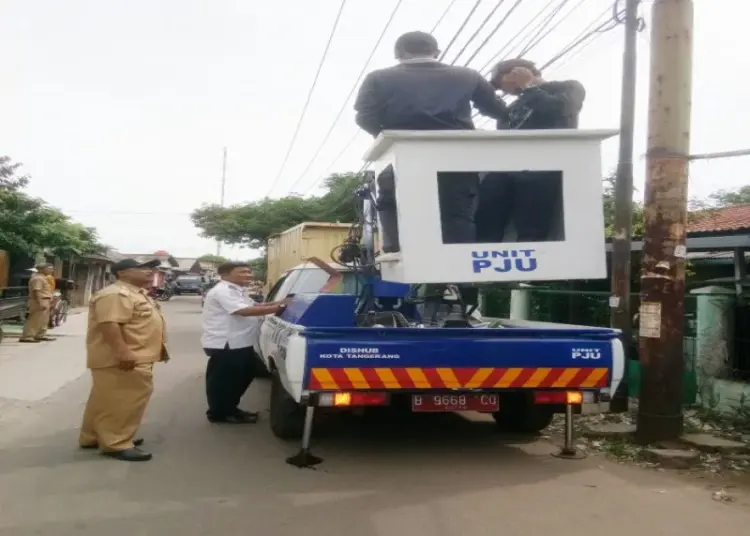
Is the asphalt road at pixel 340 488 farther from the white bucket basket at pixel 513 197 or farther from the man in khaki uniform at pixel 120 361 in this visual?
the white bucket basket at pixel 513 197

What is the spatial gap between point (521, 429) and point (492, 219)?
2263 mm

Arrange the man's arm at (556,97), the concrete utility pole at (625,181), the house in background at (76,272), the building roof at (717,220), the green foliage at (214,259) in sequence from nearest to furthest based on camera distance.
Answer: the man's arm at (556,97)
the concrete utility pole at (625,181)
the building roof at (717,220)
the house in background at (76,272)
the green foliage at (214,259)

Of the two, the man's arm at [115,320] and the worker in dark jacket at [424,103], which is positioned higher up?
the worker in dark jacket at [424,103]

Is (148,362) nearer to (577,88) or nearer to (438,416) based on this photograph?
(438,416)

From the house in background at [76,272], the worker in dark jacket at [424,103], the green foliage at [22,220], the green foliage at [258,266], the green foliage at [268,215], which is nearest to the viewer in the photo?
the worker in dark jacket at [424,103]

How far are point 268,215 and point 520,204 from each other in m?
29.8

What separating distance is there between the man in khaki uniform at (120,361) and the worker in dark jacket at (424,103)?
2034 mm

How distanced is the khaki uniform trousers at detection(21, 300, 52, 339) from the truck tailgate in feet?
36.5

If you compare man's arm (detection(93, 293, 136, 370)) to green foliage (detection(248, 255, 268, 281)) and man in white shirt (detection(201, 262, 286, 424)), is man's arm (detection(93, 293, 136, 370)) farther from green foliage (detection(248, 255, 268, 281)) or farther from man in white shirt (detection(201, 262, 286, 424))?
green foliage (detection(248, 255, 268, 281))

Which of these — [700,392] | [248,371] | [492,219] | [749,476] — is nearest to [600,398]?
[749,476]

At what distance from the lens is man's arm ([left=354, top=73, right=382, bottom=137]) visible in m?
5.52

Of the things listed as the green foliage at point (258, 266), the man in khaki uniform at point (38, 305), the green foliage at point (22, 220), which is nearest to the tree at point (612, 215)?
the man in khaki uniform at point (38, 305)

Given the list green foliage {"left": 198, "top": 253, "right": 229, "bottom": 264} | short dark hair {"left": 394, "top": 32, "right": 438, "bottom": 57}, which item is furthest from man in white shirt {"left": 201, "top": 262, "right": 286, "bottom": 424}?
green foliage {"left": 198, "top": 253, "right": 229, "bottom": 264}

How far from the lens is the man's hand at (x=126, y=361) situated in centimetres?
551
